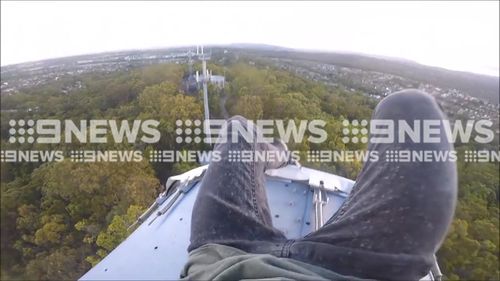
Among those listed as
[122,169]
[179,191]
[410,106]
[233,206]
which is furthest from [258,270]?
[122,169]

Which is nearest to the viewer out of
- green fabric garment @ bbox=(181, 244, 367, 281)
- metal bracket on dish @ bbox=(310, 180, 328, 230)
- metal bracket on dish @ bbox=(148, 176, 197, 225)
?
green fabric garment @ bbox=(181, 244, 367, 281)

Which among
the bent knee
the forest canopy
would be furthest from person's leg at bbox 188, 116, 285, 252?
the forest canopy

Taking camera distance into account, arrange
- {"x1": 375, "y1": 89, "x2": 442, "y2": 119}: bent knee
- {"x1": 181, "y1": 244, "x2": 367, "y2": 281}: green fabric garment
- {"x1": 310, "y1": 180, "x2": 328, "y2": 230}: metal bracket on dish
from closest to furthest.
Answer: {"x1": 181, "y1": 244, "x2": 367, "y2": 281}: green fabric garment → {"x1": 375, "y1": 89, "x2": 442, "y2": 119}: bent knee → {"x1": 310, "y1": 180, "x2": 328, "y2": 230}: metal bracket on dish

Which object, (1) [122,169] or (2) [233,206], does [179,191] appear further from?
(1) [122,169]

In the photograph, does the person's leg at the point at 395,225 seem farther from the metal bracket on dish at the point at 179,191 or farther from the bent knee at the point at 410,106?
the metal bracket on dish at the point at 179,191

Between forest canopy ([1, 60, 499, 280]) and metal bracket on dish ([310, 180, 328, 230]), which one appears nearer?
metal bracket on dish ([310, 180, 328, 230])

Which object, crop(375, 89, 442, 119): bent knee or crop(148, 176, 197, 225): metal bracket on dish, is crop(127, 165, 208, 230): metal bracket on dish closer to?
crop(148, 176, 197, 225): metal bracket on dish

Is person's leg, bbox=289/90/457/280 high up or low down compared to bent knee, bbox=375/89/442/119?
down
